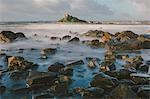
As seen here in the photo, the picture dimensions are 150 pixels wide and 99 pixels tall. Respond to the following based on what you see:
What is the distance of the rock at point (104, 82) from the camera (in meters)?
17.6

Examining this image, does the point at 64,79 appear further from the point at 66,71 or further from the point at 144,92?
the point at 144,92

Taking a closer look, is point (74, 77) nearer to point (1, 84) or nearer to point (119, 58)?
point (1, 84)

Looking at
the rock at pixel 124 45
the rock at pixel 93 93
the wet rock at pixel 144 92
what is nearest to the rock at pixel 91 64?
the rock at pixel 93 93

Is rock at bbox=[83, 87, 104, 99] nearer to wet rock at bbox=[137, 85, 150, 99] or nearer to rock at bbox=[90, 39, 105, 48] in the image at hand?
wet rock at bbox=[137, 85, 150, 99]

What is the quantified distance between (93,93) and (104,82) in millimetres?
1315

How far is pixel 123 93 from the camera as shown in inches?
637

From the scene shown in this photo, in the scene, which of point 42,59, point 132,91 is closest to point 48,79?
point 132,91

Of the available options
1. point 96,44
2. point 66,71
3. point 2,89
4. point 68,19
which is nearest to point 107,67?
point 66,71

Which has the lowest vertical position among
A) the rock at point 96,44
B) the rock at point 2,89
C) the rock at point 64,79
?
the rock at point 96,44

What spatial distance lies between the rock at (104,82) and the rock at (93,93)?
59 cm

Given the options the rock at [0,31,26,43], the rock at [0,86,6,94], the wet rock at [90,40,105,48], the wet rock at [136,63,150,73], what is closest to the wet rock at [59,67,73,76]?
the rock at [0,86,6,94]

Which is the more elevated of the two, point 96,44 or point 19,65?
point 19,65

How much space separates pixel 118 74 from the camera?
63.7ft

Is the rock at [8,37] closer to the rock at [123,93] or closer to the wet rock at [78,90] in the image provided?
the wet rock at [78,90]
